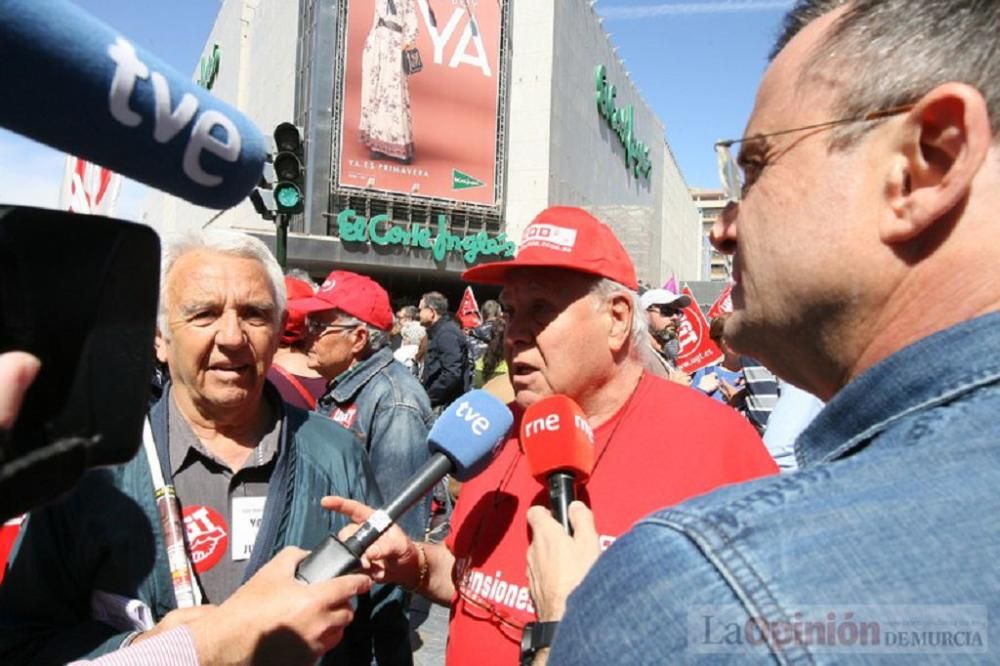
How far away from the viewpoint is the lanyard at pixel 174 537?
1752 mm

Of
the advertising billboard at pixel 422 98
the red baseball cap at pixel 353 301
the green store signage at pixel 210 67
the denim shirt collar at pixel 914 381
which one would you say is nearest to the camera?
the denim shirt collar at pixel 914 381

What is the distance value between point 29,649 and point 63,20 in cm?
159

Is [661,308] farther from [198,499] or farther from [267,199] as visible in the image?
[198,499]

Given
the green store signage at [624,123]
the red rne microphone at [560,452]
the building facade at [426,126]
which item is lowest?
the red rne microphone at [560,452]

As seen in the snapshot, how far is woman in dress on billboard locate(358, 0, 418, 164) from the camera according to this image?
2292 centimetres

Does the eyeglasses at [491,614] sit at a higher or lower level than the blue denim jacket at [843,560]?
lower

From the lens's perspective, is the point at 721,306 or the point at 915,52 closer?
the point at 915,52

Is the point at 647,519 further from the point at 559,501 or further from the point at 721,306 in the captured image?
the point at 721,306

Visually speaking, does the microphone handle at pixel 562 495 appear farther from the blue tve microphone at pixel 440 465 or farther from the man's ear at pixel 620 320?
the man's ear at pixel 620 320

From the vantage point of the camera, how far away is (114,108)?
68cm

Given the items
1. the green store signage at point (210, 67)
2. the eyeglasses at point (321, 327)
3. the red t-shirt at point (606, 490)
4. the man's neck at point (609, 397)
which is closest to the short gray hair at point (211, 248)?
the red t-shirt at point (606, 490)

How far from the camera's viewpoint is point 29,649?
1.65m

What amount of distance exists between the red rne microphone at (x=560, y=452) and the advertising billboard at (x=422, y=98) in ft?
72.4

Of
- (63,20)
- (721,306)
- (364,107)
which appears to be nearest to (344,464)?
(63,20)
